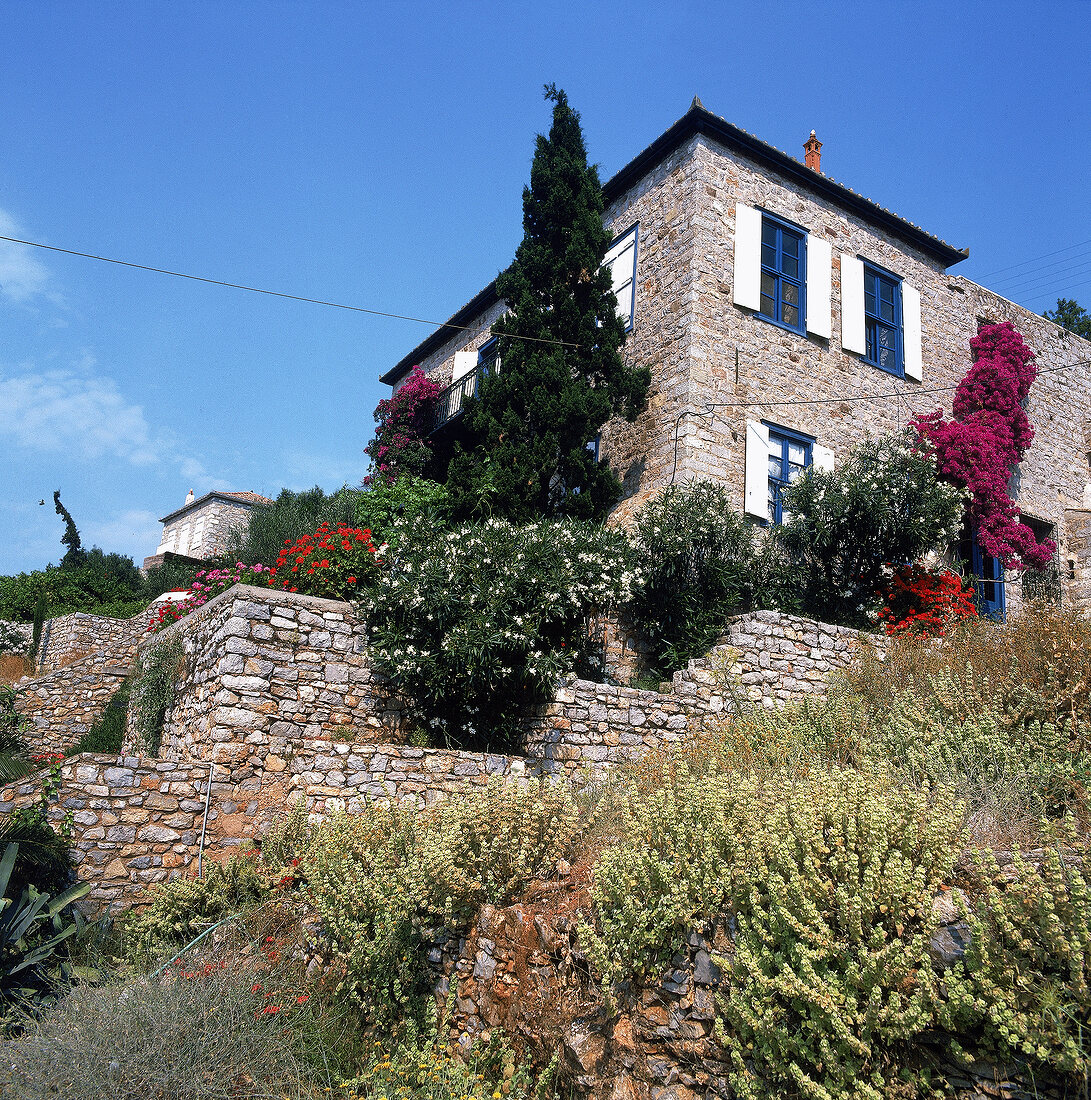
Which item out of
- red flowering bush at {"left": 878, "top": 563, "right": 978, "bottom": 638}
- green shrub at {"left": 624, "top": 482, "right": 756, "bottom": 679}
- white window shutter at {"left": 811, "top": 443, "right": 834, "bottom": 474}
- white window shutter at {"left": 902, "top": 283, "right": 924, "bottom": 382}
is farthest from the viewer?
white window shutter at {"left": 902, "top": 283, "right": 924, "bottom": 382}

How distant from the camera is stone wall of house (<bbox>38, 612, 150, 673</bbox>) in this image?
1644 cm

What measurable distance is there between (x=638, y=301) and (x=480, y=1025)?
11.0m

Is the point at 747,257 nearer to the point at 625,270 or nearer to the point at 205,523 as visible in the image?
the point at 625,270

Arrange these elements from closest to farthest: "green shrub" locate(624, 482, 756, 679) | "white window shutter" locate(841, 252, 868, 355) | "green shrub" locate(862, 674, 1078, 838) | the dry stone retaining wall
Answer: "green shrub" locate(862, 674, 1078, 838) < the dry stone retaining wall < "green shrub" locate(624, 482, 756, 679) < "white window shutter" locate(841, 252, 868, 355)

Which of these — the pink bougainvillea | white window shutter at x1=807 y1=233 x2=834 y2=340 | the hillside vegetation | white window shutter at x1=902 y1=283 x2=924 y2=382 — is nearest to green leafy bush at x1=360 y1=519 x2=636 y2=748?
the hillside vegetation

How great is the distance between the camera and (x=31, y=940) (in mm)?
5605

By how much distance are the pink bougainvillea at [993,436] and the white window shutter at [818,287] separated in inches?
97.1

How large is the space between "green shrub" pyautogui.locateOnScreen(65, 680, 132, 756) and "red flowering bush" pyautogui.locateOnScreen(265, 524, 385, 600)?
12.8 feet

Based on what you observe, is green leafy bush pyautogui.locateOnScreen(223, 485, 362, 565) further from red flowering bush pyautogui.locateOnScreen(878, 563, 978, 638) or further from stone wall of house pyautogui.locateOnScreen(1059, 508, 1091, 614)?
stone wall of house pyautogui.locateOnScreen(1059, 508, 1091, 614)

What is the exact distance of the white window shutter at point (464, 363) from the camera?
1681 centimetres

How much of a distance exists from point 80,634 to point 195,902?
1248cm

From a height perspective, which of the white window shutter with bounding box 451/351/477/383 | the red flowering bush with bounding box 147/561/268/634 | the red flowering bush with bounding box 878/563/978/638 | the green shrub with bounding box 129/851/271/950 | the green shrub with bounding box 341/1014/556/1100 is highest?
the white window shutter with bounding box 451/351/477/383

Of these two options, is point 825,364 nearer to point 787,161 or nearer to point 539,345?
point 787,161

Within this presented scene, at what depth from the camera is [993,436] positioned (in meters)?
13.2
